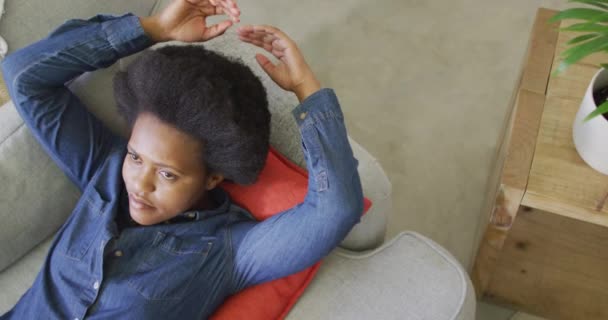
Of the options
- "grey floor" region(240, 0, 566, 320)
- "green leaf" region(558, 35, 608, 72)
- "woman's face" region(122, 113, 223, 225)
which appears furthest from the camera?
"grey floor" region(240, 0, 566, 320)

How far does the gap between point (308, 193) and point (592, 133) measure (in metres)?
0.49

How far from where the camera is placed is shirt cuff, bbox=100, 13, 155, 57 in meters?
1.07

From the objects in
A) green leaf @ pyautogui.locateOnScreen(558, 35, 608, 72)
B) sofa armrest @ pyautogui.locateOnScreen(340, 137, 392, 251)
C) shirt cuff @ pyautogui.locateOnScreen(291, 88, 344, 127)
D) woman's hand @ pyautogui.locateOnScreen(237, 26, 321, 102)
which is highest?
green leaf @ pyautogui.locateOnScreen(558, 35, 608, 72)

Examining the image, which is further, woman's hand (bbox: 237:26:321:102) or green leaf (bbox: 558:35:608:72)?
woman's hand (bbox: 237:26:321:102)

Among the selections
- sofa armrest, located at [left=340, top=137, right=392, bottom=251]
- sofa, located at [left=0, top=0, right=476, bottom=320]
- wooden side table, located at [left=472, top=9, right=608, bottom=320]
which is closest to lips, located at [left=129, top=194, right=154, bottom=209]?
sofa, located at [left=0, top=0, right=476, bottom=320]

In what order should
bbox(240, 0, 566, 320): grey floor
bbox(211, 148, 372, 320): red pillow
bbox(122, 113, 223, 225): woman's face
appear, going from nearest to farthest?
bbox(122, 113, 223, 225): woman's face < bbox(211, 148, 372, 320): red pillow < bbox(240, 0, 566, 320): grey floor

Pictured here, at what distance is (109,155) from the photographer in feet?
3.72

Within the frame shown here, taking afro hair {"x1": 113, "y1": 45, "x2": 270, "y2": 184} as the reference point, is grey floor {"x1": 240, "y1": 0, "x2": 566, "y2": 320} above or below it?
below

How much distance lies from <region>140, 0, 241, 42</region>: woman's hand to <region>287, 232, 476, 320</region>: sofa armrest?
48 centimetres

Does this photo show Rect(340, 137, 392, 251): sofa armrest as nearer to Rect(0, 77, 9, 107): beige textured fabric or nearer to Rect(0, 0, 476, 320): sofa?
Rect(0, 0, 476, 320): sofa

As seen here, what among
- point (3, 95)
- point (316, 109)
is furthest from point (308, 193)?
point (3, 95)

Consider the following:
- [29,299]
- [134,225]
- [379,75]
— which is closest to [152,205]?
[134,225]

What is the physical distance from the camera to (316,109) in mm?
981

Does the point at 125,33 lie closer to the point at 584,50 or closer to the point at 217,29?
the point at 217,29
